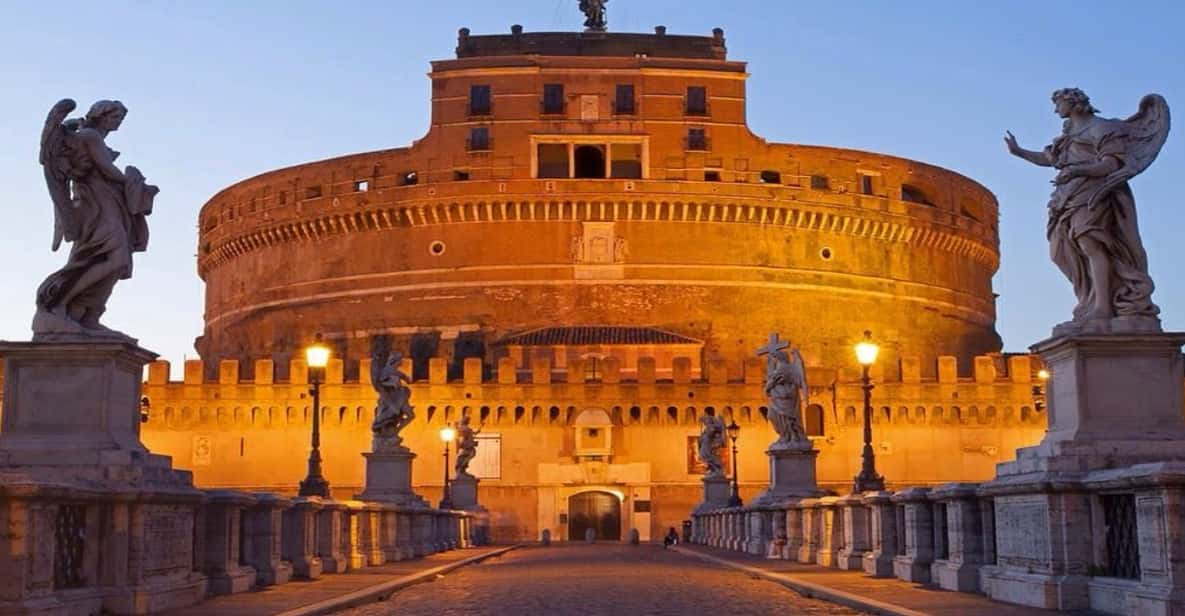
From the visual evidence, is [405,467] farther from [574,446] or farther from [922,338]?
[922,338]

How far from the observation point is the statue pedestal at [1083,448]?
10141 millimetres

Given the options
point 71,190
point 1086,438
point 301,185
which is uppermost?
point 301,185

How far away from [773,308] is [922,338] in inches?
353

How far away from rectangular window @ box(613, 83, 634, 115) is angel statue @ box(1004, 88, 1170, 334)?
5757 cm

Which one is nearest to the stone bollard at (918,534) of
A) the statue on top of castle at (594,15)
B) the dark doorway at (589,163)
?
the dark doorway at (589,163)

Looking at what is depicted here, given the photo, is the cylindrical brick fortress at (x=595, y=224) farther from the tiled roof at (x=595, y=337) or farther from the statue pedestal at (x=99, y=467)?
the statue pedestal at (x=99, y=467)

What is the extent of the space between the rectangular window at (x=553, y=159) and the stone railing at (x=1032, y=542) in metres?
49.8

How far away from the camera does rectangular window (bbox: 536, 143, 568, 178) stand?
67812mm

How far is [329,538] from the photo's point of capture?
18.0 metres

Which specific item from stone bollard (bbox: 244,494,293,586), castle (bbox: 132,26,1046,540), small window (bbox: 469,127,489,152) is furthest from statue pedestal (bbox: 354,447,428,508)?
small window (bbox: 469,127,489,152)

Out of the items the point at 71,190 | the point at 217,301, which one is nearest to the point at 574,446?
the point at 217,301

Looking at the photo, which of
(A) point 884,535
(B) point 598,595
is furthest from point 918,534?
(B) point 598,595

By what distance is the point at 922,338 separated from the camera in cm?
7219

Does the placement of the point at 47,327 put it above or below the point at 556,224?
below
